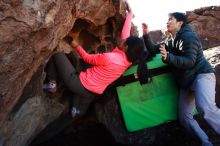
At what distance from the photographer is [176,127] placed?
8.32 meters

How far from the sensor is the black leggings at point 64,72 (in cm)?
694

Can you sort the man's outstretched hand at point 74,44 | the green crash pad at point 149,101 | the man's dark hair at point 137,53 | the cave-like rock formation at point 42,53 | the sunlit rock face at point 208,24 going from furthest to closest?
the sunlit rock face at point 208,24 → the green crash pad at point 149,101 → the man's outstretched hand at point 74,44 → the man's dark hair at point 137,53 → the cave-like rock formation at point 42,53

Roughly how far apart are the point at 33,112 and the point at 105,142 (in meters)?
2.61

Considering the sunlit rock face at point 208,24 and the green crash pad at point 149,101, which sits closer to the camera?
the green crash pad at point 149,101

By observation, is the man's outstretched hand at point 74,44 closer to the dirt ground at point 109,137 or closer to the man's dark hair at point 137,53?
the man's dark hair at point 137,53

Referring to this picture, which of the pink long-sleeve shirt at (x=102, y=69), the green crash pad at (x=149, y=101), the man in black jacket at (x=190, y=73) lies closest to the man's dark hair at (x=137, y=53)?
the pink long-sleeve shirt at (x=102, y=69)

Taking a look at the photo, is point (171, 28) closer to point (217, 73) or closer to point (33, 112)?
point (217, 73)

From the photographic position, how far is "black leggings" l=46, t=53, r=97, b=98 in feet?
22.8

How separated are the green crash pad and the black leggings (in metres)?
1.24

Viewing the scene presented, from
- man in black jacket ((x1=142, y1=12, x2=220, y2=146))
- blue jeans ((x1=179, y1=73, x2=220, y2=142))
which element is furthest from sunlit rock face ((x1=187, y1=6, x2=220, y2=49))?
blue jeans ((x1=179, y1=73, x2=220, y2=142))

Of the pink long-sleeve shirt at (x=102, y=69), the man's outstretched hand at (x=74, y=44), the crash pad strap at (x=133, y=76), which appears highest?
the man's outstretched hand at (x=74, y=44)

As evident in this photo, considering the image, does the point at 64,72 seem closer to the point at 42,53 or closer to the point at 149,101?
the point at 42,53

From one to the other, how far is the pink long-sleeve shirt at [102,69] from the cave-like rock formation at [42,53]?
750 millimetres

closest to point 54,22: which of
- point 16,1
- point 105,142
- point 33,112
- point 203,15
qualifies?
point 16,1
